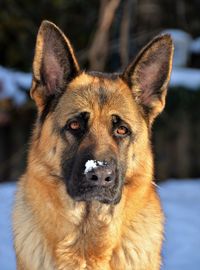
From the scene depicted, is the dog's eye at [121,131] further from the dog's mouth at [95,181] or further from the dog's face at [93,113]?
the dog's mouth at [95,181]

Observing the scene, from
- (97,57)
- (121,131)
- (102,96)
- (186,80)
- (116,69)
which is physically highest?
(97,57)

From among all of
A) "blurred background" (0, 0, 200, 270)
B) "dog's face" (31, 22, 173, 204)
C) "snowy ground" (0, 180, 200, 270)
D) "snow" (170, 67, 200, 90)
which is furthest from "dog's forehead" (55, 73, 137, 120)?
"snow" (170, 67, 200, 90)

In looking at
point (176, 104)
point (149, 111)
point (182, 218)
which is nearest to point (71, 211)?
point (149, 111)

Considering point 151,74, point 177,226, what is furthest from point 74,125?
point 177,226

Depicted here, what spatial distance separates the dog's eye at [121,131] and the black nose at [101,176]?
0.41 m

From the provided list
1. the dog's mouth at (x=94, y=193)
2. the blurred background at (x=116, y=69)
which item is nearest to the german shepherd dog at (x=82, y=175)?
the dog's mouth at (x=94, y=193)

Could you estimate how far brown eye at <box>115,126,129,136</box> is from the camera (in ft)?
15.5

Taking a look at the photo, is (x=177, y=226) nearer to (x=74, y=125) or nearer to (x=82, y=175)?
(x=74, y=125)

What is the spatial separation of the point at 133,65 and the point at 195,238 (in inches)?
138

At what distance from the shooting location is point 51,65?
489 centimetres

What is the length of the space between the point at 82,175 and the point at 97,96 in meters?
0.68

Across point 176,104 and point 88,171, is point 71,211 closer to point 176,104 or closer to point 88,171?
point 88,171

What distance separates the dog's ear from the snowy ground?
1.68m

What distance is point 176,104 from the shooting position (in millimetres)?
11836
